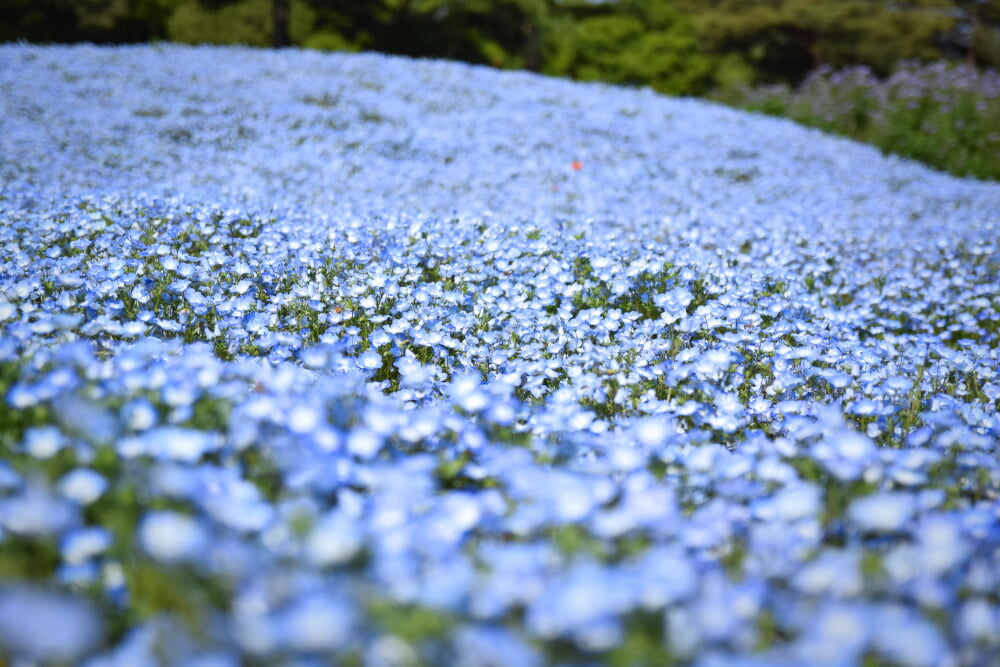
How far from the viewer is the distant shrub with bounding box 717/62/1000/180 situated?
40.4 ft

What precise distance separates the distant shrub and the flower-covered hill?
651 centimetres

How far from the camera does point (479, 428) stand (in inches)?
83.4

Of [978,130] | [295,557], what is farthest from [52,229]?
[978,130]

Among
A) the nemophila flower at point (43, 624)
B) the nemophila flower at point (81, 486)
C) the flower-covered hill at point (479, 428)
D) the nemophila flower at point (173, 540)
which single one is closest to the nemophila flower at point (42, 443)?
the flower-covered hill at point (479, 428)

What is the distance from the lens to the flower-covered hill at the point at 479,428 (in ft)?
3.88

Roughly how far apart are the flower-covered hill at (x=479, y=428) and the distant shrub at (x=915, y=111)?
21.3 ft

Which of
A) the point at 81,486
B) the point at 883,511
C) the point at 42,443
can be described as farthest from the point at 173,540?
the point at 883,511

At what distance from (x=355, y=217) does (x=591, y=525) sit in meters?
4.36

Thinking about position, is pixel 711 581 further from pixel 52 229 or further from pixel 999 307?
pixel 999 307

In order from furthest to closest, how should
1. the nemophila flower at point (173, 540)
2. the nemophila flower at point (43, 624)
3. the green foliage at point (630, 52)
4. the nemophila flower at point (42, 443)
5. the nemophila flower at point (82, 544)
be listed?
the green foliage at point (630, 52) → the nemophila flower at point (42, 443) → the nemophila flower at point (82, 544) → the nemophila flower at point (173, 540) → the nemophila flower at point (43, 624)

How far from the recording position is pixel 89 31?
726 inches

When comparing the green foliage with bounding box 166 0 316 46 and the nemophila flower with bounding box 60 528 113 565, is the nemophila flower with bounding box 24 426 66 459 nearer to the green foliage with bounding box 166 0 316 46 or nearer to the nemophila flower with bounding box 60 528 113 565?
the nemophila flower with bounding box 60 528 113 565

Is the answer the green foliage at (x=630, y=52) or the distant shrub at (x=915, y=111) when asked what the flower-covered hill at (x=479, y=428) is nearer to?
the distant shrub at (x=915, y=111)

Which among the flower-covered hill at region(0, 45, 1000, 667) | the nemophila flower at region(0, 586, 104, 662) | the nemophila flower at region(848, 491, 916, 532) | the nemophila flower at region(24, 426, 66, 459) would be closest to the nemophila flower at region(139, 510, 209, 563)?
the flower-covered hill at region(0, 45, 1000, 667)
